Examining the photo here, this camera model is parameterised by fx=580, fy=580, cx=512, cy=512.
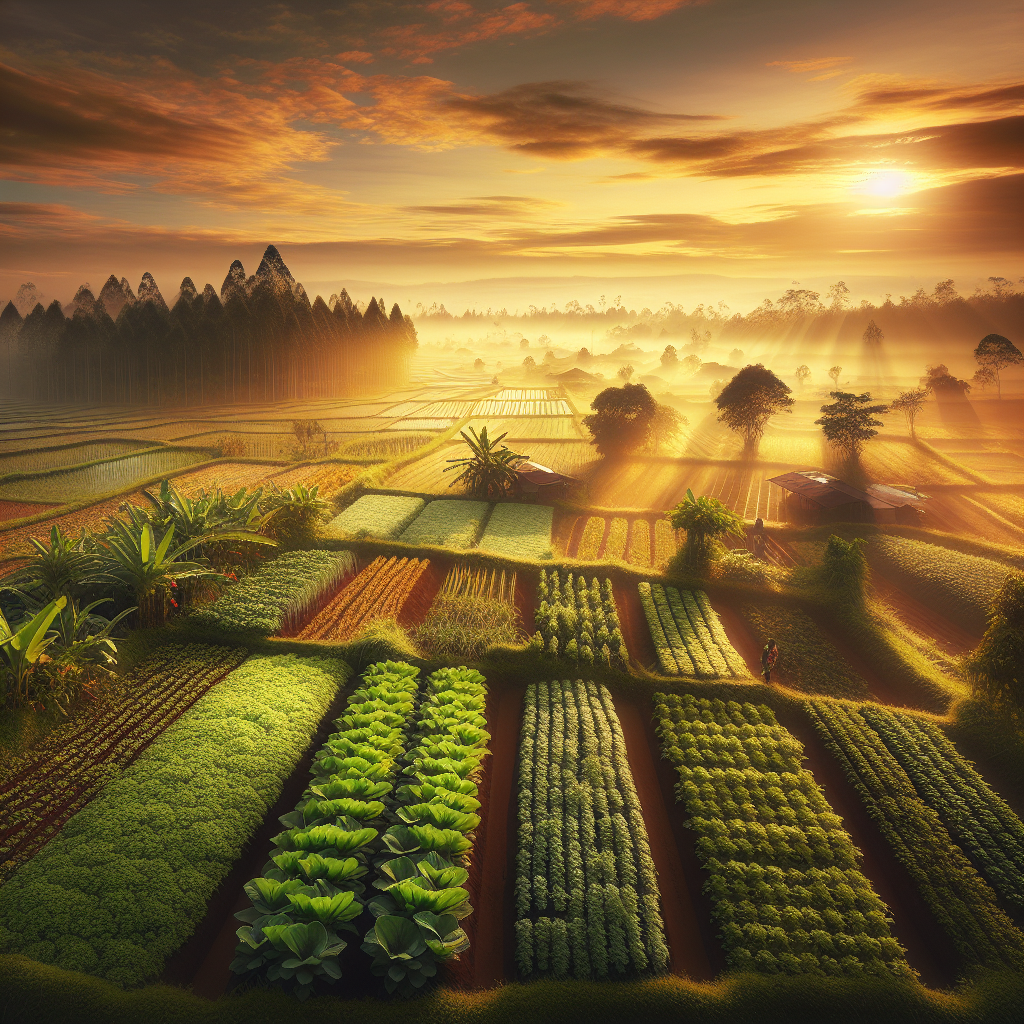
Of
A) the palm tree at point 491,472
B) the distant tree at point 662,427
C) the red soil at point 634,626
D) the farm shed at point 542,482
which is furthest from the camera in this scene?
the distant tree at point 662,427

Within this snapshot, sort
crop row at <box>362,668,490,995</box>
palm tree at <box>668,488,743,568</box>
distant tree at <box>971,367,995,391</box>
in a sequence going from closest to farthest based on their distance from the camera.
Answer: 1. crop row at <box>362,668,490,995</box>
2. palm tree at <box>668,488,743,568</box>
3. distant tree at <box>971,367,995,391</box>

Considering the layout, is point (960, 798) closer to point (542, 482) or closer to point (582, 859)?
point (582, 859)

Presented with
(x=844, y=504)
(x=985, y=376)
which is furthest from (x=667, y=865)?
(x=985, y=376)

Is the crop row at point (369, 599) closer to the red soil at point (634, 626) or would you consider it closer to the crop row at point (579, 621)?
the crop row at point (579, 621)

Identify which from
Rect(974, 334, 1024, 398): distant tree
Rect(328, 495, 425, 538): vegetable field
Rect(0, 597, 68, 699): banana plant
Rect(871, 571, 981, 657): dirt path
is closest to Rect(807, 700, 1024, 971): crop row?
Rect(871, 571, 981, 657): dirt path

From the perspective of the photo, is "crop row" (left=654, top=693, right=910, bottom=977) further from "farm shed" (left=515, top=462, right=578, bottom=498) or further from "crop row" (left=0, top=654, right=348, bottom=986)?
"farm shed" (left=515, top=462, right=578, bottom=498)

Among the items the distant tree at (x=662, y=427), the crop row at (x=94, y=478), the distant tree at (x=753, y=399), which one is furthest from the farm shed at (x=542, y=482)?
the crop row at (x=94, y=478)

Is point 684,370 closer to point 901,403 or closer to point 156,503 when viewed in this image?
point 901,403
